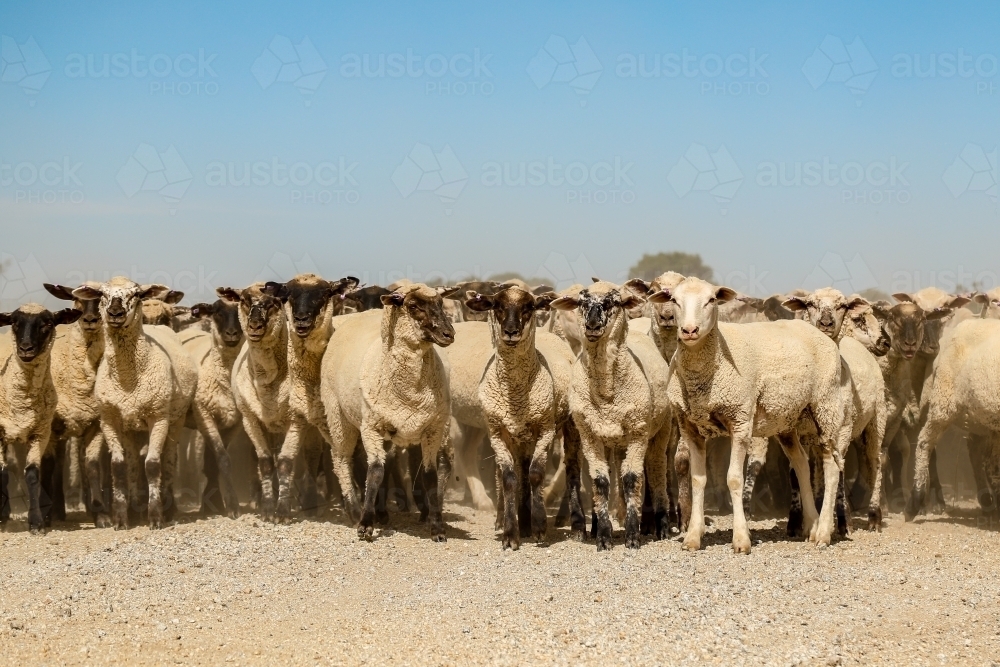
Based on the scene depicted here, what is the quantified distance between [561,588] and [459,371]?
552cm

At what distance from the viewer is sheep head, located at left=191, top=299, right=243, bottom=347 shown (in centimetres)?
1547

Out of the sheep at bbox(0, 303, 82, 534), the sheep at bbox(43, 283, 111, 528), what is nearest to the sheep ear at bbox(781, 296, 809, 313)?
the sheep at bbox(43, 283, 111, 528)

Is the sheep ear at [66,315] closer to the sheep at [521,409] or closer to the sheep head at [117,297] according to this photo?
the sheep head at [117,297]

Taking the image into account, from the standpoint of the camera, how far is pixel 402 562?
1175cm

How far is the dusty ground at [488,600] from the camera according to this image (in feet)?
28.1

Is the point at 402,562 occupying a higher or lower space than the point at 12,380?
lower

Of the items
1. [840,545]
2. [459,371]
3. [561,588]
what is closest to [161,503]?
[459,371]

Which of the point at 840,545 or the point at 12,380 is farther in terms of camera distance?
the point at 12,380

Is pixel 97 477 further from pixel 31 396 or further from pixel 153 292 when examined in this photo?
pixel 153 292

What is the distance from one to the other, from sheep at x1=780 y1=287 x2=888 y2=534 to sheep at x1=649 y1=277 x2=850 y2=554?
0.47 metres

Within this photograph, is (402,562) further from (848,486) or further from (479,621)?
(848,486)

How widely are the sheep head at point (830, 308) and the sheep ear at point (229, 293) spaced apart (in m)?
6.78

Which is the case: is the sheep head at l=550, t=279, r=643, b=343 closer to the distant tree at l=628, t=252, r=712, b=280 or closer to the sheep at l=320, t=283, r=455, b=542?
the sheep at l=320, t=283, r=455, b=542

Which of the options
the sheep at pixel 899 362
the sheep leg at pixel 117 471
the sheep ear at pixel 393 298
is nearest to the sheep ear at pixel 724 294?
the sheep ear at pixel 393 298
